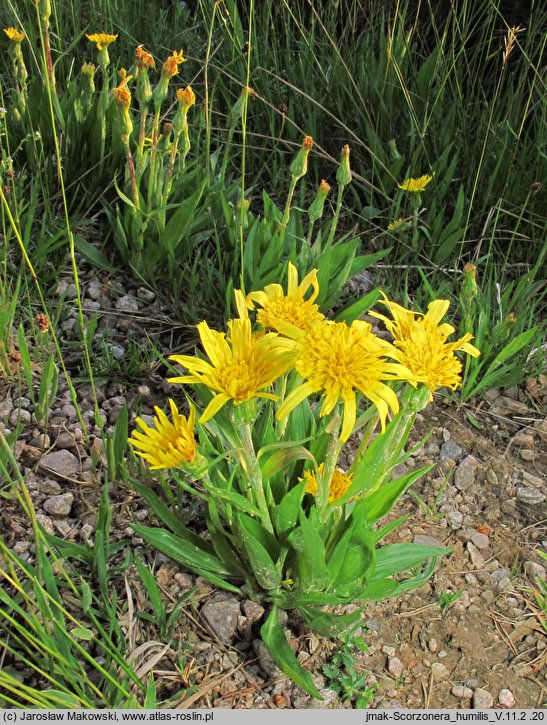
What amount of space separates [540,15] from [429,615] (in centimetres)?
269

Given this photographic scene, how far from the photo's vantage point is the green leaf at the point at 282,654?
129 cm

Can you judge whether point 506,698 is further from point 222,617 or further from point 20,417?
point 20,417

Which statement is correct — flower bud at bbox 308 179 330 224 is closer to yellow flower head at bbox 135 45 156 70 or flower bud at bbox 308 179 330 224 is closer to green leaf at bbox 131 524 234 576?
yellow flower head at bbox 135 45 156 70

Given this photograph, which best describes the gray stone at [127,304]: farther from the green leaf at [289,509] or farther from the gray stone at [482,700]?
the gray stone at [482,700]

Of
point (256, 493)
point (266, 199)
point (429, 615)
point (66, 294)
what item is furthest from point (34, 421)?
point (429, 615)

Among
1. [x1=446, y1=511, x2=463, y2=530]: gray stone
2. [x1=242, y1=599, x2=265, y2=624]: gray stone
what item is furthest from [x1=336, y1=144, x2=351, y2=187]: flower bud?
[x1=242, y1=599, x2=265, y2=624]: gray stone

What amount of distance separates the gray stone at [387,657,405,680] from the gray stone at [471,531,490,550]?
399mm

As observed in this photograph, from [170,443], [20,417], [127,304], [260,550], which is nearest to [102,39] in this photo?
[127,304]

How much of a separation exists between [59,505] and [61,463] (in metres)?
0.13

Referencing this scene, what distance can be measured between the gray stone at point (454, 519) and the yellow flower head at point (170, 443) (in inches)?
34.4

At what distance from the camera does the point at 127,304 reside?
86.6 inches

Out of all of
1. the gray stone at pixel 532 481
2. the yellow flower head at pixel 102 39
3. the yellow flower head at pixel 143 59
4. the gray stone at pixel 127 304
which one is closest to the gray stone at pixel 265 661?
the gray stone at pixel 532 481

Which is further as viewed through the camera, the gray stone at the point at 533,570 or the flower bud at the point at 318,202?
the flower bud at the point at 318,202

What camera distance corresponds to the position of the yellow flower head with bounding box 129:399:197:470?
115cm
